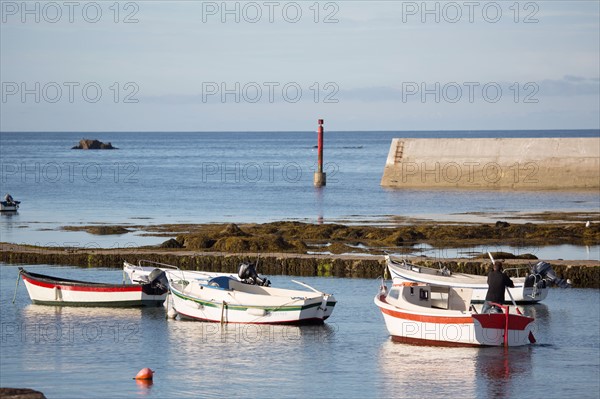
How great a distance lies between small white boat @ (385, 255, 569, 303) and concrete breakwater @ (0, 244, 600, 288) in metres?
1.95

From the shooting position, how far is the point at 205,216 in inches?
2525

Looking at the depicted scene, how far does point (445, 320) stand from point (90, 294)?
1129 cm

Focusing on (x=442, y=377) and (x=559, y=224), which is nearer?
(x=442, y=377)

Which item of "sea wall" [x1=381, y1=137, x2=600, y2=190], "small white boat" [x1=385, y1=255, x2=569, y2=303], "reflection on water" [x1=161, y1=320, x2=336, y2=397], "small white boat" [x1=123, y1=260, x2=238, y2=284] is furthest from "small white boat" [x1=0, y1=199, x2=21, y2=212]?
"reflection on water" [x1=161, y1=320, x2=336, y2=397]

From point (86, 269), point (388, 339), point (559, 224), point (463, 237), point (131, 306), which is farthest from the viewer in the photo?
point (559, 224)

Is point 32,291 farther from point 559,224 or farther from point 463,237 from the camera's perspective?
point 559,224

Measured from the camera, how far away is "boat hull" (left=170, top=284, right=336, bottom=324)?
2828 centimetres

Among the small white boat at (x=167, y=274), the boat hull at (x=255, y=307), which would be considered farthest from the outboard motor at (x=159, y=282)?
the boat hull at (x=255, y=307)

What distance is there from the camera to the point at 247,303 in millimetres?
28562

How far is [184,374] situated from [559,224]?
33.1m

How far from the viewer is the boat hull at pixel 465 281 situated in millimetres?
30750

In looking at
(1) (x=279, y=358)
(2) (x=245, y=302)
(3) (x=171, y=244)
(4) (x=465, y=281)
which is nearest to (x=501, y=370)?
(1) (x=279, y=358)

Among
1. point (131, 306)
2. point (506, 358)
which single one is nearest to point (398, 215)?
point (131, 306)

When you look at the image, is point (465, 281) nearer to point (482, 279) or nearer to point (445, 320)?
point (482, 279)
